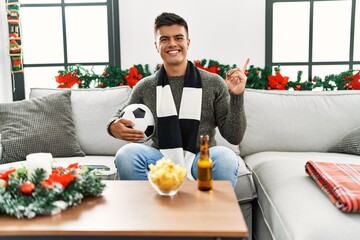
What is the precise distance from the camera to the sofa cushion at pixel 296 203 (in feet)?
4.15

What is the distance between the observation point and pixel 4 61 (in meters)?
3.18

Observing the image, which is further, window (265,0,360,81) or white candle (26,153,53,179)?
window (265,0,360,81)

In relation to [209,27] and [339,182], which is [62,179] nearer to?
[339,182]

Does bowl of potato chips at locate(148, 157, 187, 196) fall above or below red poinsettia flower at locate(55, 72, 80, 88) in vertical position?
below

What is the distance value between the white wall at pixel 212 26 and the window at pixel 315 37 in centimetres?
17

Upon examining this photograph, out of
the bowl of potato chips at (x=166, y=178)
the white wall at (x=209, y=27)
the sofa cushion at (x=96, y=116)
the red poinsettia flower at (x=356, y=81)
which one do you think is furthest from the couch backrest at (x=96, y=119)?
the bowl of potato chips at (x=166, y=178)

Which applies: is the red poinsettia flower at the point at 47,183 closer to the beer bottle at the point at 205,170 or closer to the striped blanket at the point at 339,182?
the beer bottle at the point at 205,170

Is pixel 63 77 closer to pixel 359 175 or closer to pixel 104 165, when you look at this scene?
pixel 104 165

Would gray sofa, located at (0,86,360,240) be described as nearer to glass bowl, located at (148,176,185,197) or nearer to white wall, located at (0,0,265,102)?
white wall, located at (0,0,265,102)

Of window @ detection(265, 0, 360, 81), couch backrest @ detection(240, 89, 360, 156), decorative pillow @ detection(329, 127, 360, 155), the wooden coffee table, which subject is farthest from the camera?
window @ detection(265, 0, 360, 81)


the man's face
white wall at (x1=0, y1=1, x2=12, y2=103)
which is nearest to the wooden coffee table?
the man's face

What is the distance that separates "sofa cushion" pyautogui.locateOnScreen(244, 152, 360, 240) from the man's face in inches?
29.2

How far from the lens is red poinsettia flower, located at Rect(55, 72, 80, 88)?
2961 mm

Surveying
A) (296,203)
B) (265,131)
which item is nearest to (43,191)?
(296,203)
